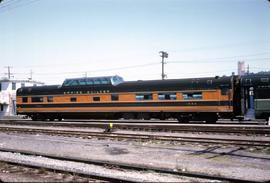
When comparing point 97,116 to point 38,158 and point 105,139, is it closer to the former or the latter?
point 105,139

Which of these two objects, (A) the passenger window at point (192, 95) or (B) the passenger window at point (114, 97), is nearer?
(A) the passenger window at point (192, 95)

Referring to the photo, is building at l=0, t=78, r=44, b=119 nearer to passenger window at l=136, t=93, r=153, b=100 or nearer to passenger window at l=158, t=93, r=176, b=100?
passenger window at l=136, t=93, r=153, b=100

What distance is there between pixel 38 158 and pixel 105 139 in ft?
19.4

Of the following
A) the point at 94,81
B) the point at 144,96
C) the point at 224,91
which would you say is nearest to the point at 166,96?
the point at 144,96

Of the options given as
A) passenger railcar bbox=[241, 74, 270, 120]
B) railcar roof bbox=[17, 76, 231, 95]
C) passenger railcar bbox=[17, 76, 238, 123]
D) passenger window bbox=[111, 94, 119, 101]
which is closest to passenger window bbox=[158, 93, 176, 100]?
passenger railcar bbox=[17, 76, 238, 123]

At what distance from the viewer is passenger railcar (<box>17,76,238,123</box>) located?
2375 cm

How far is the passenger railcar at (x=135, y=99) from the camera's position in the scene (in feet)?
77.9

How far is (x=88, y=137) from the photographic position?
59.6 feet

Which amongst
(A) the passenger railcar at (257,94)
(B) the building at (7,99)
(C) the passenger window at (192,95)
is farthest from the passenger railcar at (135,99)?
(B) the building at (7,99)

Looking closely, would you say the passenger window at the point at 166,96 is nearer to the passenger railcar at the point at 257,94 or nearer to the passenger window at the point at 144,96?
the passenger window at the point at 144,96

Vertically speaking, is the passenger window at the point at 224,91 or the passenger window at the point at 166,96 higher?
the passenger window at the point at 224,91

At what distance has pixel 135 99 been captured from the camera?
1066 inches

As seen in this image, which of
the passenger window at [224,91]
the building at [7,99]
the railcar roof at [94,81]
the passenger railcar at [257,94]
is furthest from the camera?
the building at [7,99]

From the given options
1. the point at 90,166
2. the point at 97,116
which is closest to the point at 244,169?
the point at 90,166
